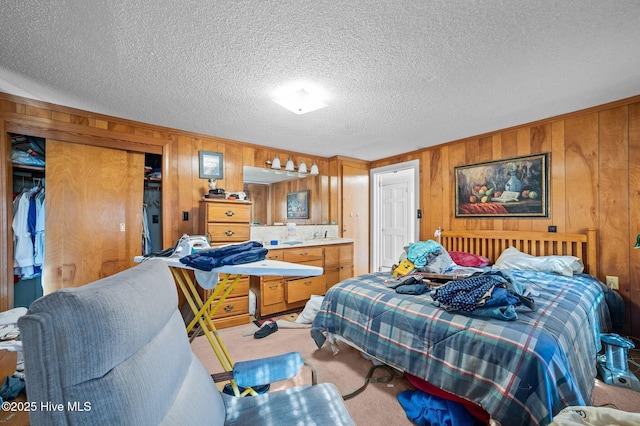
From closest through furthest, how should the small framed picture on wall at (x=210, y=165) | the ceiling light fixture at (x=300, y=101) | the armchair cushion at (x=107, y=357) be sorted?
1. the armchair cushion at (x=107, y=357)
2. the ceiling light fixture at (x=300, y=101)
3. the small framed picture on wall at (x=210, y=165)

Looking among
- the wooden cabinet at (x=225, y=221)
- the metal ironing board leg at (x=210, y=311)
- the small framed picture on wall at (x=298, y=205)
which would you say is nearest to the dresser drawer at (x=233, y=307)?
the wooden cabinet at (x=225, y=221)

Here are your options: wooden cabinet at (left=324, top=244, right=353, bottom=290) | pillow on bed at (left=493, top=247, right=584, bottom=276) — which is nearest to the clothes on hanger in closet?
wooden cabinet at (left=324, top=244, right=353, bottom=290)

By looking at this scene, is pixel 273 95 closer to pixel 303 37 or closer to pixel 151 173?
pixel 303 37

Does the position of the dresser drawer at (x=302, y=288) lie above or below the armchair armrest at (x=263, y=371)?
below

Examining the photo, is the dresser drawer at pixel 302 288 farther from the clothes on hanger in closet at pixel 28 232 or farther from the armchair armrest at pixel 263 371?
the clothes on hanger in closet at pixel 28 232

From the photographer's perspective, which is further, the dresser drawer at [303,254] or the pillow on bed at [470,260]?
the dresser drawer at [303,254]

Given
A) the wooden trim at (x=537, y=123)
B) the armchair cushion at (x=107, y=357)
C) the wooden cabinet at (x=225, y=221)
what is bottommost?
the armchair cushion at (x=107, y=357)

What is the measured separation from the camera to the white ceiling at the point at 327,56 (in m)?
1.43

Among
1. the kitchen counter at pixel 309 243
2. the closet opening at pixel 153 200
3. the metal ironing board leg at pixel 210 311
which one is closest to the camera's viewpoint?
the metal ironing board leg at pixel 210 311

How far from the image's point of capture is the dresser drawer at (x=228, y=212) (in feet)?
10.2

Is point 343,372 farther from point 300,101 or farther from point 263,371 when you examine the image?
point 300,101

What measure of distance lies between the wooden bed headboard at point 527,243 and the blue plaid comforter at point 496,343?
511 mm

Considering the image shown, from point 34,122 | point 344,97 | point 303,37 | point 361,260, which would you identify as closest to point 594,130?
point 344,97

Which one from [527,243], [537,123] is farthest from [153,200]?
[537,123]
